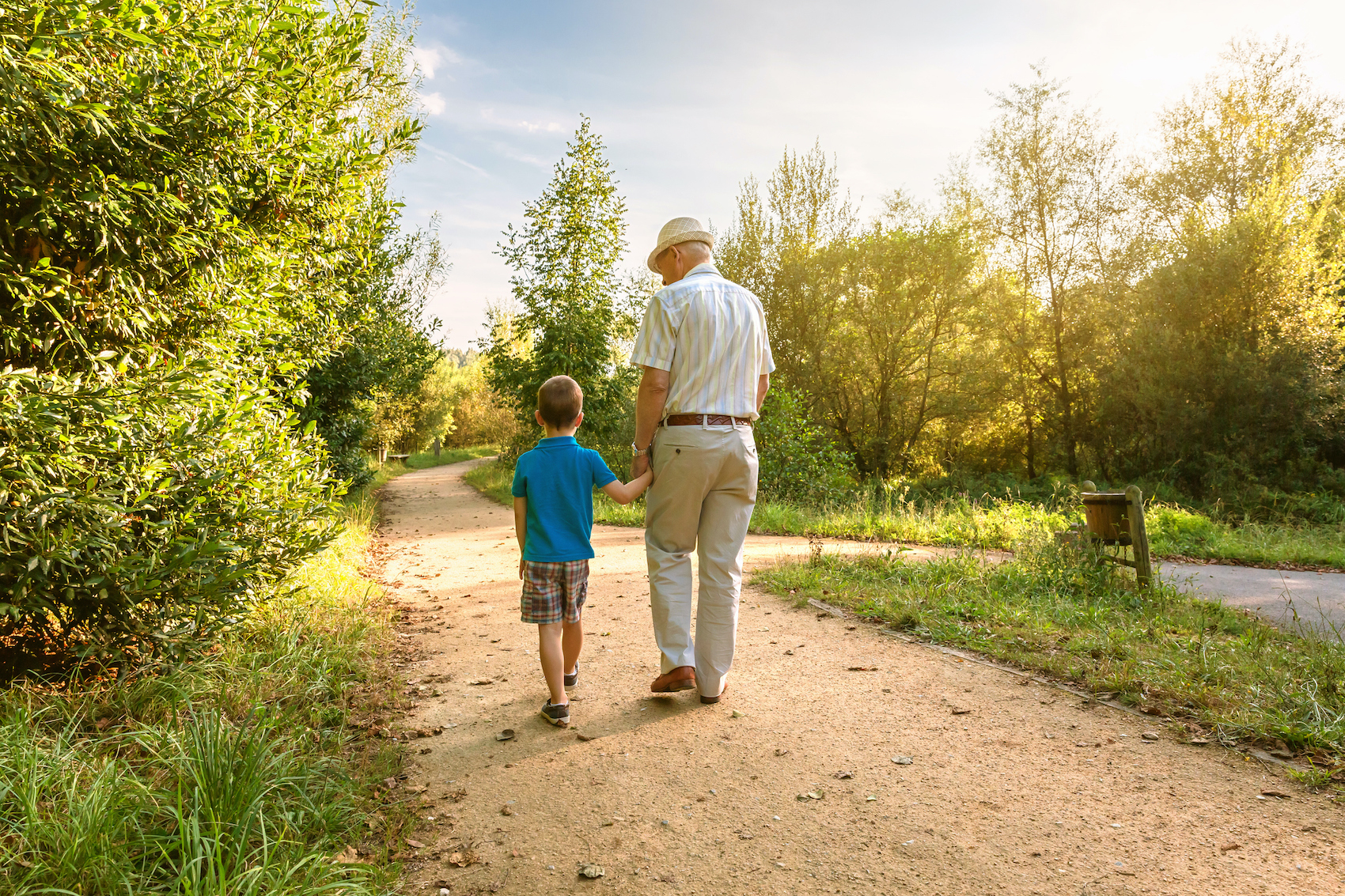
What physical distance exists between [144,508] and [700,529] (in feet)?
8.80

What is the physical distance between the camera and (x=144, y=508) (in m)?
3.42

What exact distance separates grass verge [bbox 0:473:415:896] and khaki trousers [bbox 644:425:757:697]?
148 centimetres

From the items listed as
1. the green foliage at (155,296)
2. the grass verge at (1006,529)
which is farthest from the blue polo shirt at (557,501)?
the grass verge at (1006,529)

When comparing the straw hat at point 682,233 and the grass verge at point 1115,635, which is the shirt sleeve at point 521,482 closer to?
the straw hat at point 682,233

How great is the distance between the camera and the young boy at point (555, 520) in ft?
11.8

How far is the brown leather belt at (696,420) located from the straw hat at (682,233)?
0.99 m

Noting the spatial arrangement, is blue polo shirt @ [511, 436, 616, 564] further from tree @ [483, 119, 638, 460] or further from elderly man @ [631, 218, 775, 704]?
tree @ [483, 119, 638, 460]

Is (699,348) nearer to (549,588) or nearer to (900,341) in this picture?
(549,588)

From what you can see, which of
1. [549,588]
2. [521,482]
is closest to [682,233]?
[521,482]

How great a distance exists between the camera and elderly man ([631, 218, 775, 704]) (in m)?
3.64

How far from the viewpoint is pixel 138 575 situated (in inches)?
131

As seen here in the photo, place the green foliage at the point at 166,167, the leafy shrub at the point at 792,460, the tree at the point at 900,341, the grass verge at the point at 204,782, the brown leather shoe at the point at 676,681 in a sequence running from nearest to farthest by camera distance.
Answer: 1. the grass verge at the point at 204,782
2. the green foliage at the point at 166,167
3. the brown leather shoe at the point at 676,681
4. the leafy shrub at the point at 792,460
5. the tree at the point at 900,341

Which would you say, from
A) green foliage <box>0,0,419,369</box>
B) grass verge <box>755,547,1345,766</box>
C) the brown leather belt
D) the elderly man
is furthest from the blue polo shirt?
grass verge <box>755,547,1345,766</box>

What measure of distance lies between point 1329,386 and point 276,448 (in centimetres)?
1934
